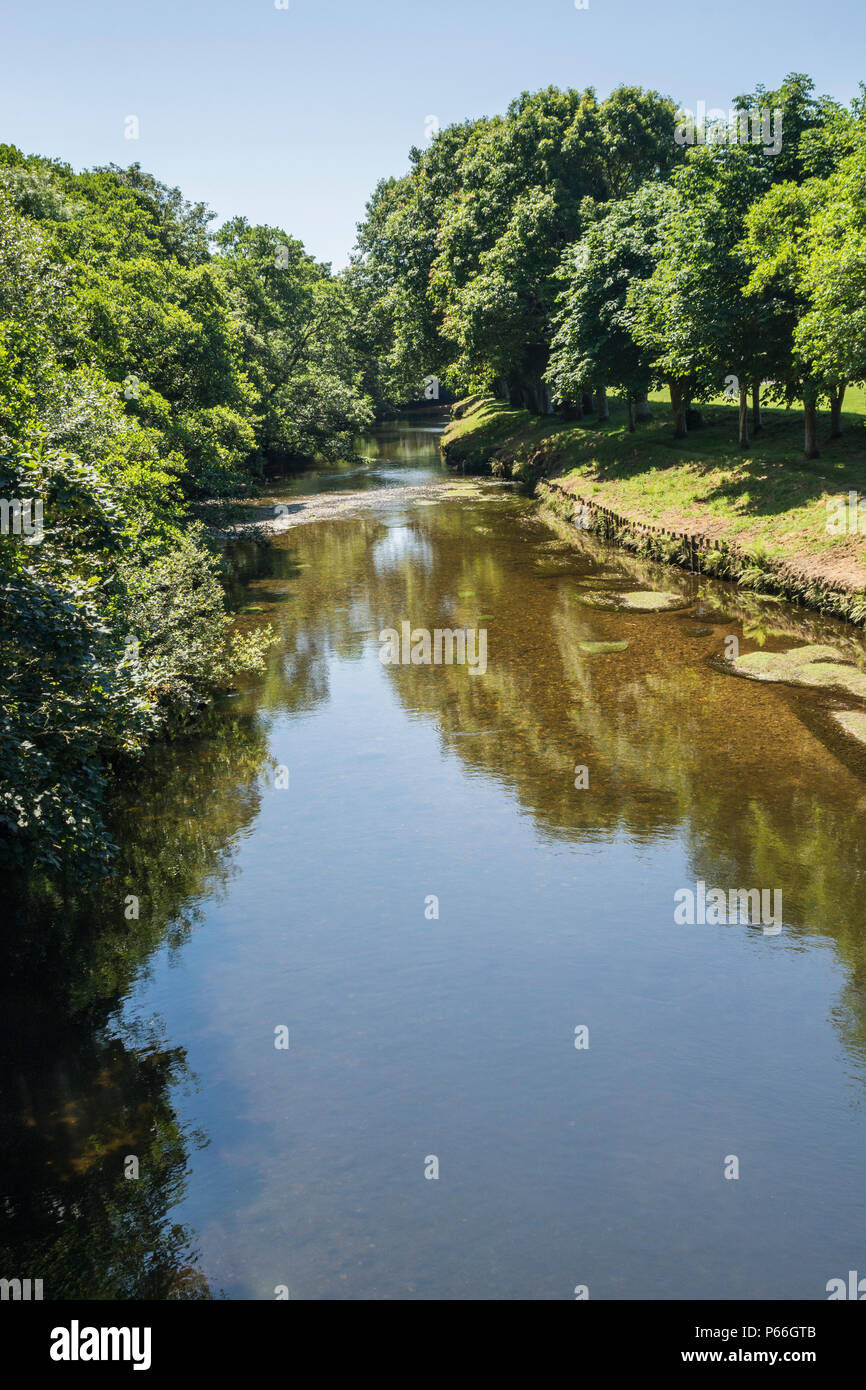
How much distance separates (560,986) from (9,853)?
6.92 m

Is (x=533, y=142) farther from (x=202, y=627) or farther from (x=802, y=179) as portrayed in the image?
(x=202, y=627)

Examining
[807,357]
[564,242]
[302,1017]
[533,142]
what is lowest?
[302,1017]

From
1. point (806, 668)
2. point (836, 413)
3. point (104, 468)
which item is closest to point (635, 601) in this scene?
point (806, 668)

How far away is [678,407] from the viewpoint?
4184 cm

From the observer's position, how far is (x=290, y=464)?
65.2 m

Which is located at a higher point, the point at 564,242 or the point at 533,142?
the point at 533,142

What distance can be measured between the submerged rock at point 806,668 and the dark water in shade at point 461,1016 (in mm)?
1001

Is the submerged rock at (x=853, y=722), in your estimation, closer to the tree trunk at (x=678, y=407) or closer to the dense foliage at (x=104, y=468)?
the dense foliage at (x=104, y=468)

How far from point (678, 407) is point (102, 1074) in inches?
1539

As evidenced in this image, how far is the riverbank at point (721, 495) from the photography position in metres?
26.1

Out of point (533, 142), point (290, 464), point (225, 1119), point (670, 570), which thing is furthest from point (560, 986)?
point (290, 464)

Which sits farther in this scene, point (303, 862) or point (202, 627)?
point (202, 627)

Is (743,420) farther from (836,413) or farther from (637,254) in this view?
(637,254)

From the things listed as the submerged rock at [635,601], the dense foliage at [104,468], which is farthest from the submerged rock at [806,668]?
the dense foliage at [104,468]
